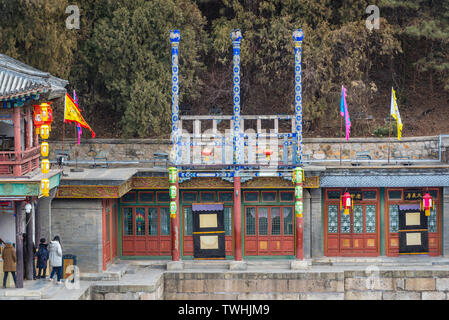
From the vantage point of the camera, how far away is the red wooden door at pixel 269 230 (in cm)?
3178

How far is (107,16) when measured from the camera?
3822cm

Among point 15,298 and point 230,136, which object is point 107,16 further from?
point 15,298

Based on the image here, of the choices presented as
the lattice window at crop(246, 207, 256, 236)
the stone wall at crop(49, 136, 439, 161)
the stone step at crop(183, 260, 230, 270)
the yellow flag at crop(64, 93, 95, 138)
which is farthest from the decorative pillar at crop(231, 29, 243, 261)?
the stone wall at crop(49, 136, 439, 161)

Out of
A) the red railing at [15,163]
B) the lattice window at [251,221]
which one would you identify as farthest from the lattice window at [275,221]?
the red railing at [15,163]

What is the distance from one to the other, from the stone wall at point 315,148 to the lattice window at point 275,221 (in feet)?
16.9

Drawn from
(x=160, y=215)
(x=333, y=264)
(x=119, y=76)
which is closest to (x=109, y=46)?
(x=119, y=76)

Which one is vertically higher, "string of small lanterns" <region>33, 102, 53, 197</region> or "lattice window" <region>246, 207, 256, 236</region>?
"string of small lanterns" <region>33, 102, 53, 197</region>

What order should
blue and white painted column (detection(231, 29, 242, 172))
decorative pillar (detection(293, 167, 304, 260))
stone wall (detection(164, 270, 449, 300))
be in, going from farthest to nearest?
1. decorative pillar (detection(293, 167, 304, 260))
2. blue and white painted column (detection(231, 29, 242, 172))
3. stone wall (detection(164, 270, 449, 300))

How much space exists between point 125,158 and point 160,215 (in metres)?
5.18

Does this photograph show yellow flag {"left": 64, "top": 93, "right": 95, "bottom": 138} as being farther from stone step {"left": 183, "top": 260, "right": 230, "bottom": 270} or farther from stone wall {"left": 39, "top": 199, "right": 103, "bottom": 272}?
stone step {"left": 183, "top": 260, "right": 230, "bottom": 270}

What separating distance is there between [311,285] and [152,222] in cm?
626

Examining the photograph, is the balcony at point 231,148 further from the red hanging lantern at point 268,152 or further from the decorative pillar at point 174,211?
the decorative pillar at point 174,211

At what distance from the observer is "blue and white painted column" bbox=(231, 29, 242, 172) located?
98.3 feet

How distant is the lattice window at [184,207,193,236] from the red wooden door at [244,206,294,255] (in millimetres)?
2012
